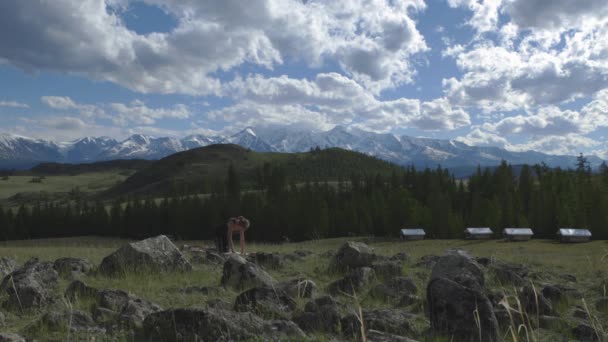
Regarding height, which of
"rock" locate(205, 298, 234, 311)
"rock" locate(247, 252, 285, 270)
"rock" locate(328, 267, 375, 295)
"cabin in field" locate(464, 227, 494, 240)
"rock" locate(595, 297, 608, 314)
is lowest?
"cabin in field" locate(464, 227, 494, 240)

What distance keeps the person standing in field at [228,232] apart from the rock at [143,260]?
218 inches

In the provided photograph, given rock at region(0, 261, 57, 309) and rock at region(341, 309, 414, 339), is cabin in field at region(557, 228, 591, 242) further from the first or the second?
rock at region(0, 261, 57, 309)

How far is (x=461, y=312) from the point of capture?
22.5ft

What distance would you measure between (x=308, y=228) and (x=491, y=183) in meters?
58.6

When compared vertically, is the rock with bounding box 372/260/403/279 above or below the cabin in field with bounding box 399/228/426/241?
above

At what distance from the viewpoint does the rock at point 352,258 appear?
16.3m

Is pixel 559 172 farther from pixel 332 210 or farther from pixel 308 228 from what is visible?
pixel 308 228

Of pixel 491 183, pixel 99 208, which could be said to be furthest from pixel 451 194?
pixel 99 208

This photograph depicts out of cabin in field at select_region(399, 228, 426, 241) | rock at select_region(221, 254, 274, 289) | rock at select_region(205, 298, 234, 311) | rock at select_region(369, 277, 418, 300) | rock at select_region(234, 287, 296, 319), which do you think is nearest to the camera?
rock at select_region(234, 287, 296, 319)

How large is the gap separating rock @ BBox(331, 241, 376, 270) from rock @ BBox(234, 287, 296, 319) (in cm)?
740

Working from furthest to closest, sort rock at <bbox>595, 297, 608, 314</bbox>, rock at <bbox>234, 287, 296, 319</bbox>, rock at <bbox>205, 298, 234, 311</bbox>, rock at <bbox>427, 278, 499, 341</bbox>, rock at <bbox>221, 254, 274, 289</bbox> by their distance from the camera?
rock at <bbox>221, 254, 274, 289</bbox>
rock at <bbox>595, 297, 608, 314</bbox>
rock at <bbox>205, 298, 234, 311</bbox>
rock at <bbox>234, 287, 296, 319</bbox>
rock at <bbox>427, 278, 499, 341</bbox>

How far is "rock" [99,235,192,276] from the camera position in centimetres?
1402

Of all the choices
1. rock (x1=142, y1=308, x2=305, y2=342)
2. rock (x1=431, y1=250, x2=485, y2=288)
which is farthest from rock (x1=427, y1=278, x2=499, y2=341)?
rock (x1=431, y1=250, x2=485, y2=288)

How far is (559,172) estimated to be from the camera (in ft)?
396
